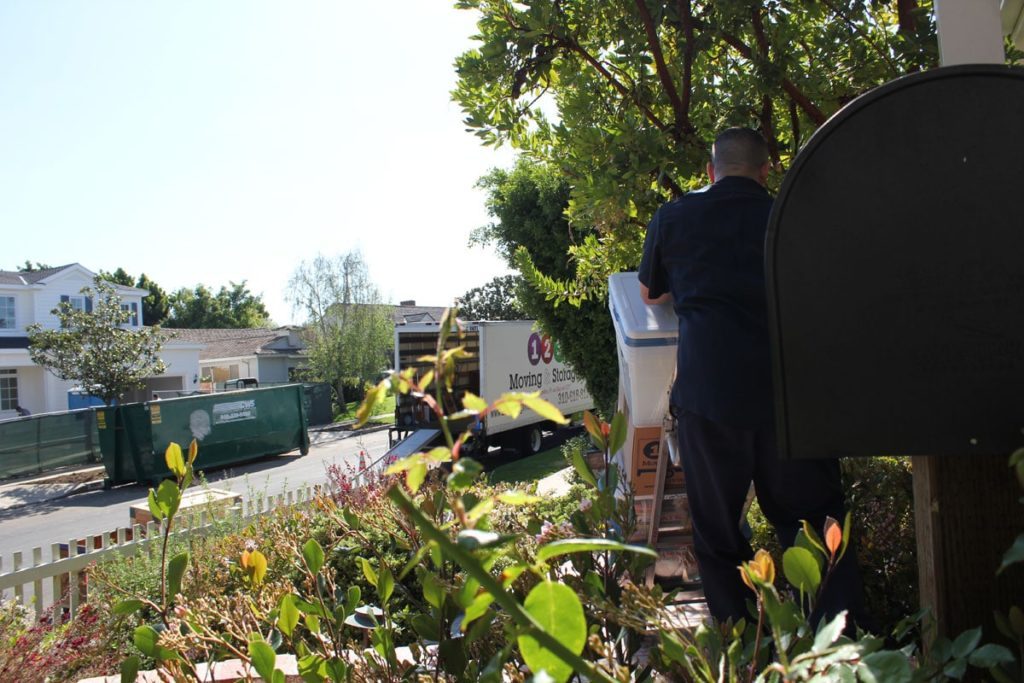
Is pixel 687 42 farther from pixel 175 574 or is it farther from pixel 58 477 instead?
pixel 58 477

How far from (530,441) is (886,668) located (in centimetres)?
2060

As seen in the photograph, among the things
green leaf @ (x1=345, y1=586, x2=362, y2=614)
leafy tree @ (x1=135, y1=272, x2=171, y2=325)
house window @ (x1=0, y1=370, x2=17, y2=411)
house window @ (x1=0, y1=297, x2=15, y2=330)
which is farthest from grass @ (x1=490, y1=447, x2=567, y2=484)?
leafy tree @ (x1=135, y1=272, x2=171, y2=325)

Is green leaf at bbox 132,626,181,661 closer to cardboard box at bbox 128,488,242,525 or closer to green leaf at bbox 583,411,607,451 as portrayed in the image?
green leaf at bbox 583,411,607,451

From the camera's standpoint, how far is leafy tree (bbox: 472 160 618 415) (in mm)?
10953

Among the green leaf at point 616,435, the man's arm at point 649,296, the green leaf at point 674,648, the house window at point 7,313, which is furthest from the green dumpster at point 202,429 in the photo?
the house window at point 7,313

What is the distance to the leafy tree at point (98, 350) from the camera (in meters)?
24.9

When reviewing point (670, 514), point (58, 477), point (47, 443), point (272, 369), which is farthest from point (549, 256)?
point (272, 369)

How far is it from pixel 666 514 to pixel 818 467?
8.14 feet

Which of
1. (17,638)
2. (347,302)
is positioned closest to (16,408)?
(347,302)

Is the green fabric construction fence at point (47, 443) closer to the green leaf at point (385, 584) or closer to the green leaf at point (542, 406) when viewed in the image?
the green leaf at point (385, 584)

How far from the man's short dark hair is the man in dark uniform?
0.07 m

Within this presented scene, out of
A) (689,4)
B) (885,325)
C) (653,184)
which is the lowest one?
(885,325)

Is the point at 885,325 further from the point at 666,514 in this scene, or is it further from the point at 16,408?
the point at 16,408

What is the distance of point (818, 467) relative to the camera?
2049mm
